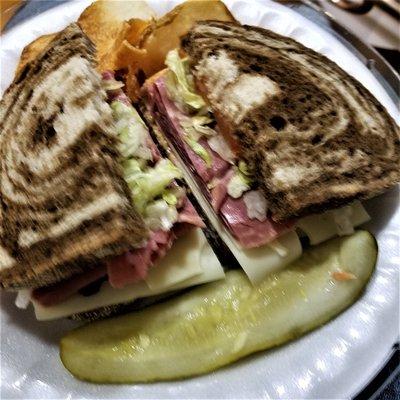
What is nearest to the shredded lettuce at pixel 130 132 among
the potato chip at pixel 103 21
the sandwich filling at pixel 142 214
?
the sandwich filling at pixel 142 214

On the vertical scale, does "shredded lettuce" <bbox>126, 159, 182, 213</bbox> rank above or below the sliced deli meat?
above

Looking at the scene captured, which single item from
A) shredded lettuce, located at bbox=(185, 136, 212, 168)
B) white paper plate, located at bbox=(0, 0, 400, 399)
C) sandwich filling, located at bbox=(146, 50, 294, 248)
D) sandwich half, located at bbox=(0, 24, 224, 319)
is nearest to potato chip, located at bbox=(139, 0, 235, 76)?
sandwich filling, located at bbox=(146, 50, 294, 248)

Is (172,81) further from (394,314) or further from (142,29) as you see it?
(394,314)

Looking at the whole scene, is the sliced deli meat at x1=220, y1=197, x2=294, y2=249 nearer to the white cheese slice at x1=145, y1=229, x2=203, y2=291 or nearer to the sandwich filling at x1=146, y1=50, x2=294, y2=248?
the sandwich filling at x1=146, y1=50, x2=294, y2=248

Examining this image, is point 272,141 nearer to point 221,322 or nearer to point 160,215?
Answer: point 160,215

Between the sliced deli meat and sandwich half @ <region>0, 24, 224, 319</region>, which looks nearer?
sandwich half @ <region>0, 24, 224, 319</region>

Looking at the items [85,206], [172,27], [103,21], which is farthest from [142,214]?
[103,21]
